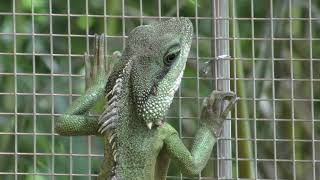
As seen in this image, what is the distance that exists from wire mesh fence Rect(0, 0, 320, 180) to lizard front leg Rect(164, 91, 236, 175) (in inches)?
5.7

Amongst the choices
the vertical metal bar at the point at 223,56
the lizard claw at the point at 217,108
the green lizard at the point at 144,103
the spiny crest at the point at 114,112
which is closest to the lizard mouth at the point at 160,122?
the green lizard at the point at 144,103

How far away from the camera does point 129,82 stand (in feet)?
11.5

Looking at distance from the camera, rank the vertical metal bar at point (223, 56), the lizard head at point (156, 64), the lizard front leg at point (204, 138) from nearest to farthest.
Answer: the lizard head at point (156, 64) → the lizard front leg at point (204, 138) → the vertical metal bar at point (223, 56)

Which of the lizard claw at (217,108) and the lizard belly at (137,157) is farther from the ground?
the lizard claw at (217,108)

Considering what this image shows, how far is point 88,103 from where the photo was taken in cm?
375

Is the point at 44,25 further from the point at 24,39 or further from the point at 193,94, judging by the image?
the point at 193,94

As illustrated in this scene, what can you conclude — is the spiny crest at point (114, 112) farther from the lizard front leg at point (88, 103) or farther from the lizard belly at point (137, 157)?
the lizard front leg at point (88, 103)

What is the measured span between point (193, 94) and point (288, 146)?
61cm

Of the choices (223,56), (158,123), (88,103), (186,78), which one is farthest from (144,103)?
(186,78)

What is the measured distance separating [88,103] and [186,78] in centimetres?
60

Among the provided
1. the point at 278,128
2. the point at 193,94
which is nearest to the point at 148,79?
the point at 193,94

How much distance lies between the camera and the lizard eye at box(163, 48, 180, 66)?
138 inches

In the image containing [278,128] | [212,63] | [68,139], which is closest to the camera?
[212,63]

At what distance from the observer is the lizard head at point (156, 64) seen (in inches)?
137
